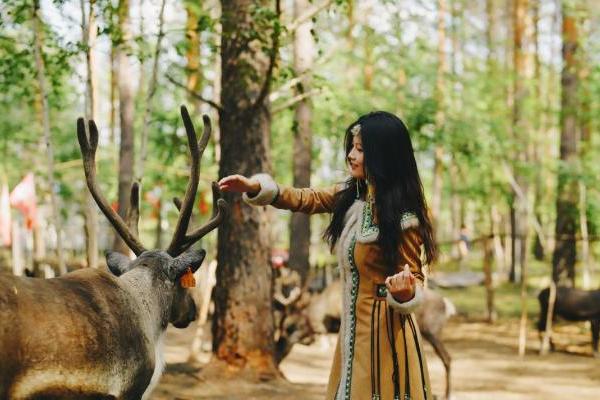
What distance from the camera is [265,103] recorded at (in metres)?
7.88

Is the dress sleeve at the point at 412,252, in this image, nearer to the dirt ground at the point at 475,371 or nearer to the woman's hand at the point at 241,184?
the woman's hand at the point at 241,184

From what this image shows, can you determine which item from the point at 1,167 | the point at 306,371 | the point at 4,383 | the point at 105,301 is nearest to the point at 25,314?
the point at 4,383

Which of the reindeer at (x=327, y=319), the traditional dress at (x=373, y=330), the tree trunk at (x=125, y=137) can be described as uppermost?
the tree trunk at (x=125, y=137)

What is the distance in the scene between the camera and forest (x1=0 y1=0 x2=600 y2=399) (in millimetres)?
7562

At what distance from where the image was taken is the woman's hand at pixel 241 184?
3.72 meters

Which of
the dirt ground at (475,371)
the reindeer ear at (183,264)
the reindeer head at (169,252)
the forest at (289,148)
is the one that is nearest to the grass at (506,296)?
the forest at (289,148)

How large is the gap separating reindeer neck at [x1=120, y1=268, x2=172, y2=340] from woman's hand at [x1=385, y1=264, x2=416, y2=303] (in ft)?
4.33

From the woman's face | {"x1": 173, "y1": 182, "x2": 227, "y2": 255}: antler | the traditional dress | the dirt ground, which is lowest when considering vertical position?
the dirt ground

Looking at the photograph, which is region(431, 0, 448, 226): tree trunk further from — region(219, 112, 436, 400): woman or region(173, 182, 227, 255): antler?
region(219, 112, 436, 400): woman

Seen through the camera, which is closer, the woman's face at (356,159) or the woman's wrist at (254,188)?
the woman's face at (356,159)

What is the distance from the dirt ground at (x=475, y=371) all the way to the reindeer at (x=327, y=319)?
0.36 metres

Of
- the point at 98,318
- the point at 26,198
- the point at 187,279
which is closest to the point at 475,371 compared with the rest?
the point at 187,279

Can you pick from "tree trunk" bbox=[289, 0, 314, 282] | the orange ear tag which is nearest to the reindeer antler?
the orange ear tag

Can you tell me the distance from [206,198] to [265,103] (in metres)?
8.92
